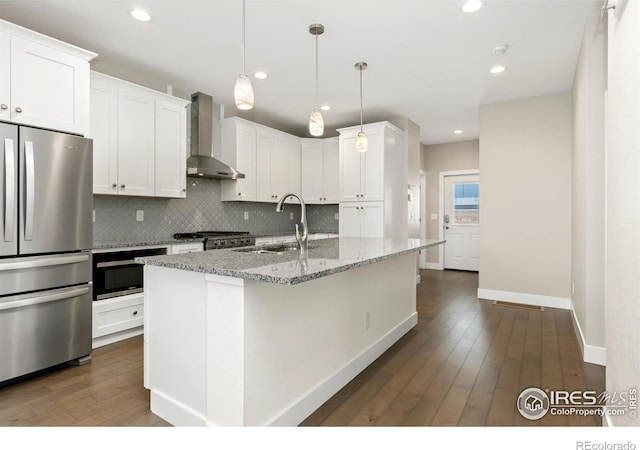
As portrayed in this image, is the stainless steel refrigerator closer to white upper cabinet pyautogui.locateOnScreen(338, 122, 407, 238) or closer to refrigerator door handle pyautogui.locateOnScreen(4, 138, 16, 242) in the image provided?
refrigerator door handle pyautogui.locateOnScreen(4, 138, 16, 242)

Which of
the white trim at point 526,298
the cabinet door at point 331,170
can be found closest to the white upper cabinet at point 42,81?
the cabinet door at point 331,170

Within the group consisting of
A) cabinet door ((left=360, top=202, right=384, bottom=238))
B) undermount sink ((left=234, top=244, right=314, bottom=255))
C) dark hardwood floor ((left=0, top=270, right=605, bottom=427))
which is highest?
cabinet door ((left=360, top=202, right=384, bottom=238))

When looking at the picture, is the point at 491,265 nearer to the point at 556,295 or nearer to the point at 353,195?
the point at 556,295

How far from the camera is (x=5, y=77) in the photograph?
7.39 feet

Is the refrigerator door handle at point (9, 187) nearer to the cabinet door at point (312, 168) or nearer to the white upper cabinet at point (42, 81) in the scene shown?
the white upper cabinet at point (42, 81)

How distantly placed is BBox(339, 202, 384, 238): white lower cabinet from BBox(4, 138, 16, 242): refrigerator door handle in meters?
3.82

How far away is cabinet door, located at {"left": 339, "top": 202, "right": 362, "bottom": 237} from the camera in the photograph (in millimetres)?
5051

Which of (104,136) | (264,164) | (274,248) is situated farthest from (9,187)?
(264,164)

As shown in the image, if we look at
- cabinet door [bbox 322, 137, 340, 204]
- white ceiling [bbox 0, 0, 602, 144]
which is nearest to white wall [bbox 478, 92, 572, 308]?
white ceiling [bbox 0, 0, 602, 144]

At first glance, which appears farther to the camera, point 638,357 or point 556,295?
point 556,295

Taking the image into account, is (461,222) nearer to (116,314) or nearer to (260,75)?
(260,75)

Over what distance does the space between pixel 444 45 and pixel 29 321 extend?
3.95m
